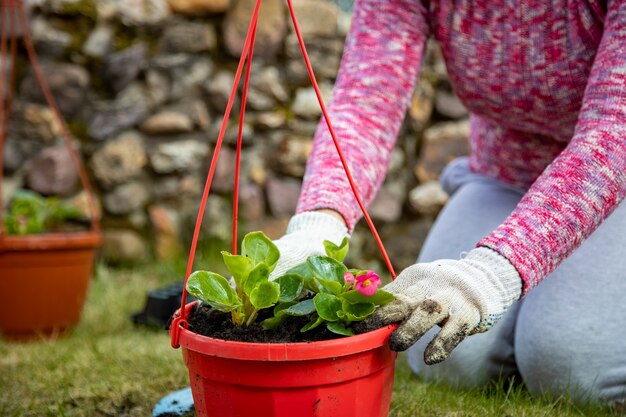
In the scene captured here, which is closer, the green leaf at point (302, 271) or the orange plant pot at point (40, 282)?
the green leaf at point (302, 271)

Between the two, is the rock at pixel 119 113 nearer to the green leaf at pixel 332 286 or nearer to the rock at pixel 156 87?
the rock at pixel 156 87

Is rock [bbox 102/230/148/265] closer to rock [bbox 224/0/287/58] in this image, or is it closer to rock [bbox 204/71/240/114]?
rock [bbox 204/71/240/114]

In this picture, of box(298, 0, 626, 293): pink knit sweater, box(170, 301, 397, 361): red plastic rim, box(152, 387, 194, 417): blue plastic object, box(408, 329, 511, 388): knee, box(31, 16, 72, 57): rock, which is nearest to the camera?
box(170, 301, 397, 361): red plastic rim

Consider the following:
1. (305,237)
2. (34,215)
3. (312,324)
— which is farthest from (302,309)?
(34,215)

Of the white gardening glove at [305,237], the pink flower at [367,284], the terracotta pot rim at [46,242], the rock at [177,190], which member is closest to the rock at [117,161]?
the rock at [177,190]

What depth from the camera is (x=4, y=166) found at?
2.76m

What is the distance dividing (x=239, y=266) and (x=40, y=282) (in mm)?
1370

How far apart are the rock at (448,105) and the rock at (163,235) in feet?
3.83

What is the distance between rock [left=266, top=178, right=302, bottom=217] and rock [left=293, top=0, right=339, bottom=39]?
1.92ft

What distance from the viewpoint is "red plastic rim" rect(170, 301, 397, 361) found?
95cm

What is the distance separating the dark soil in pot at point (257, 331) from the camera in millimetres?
1046

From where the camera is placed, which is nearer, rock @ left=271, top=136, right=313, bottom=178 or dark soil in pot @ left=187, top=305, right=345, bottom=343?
dark soil in pot @ left=187, top=305, right=345, bottom=343

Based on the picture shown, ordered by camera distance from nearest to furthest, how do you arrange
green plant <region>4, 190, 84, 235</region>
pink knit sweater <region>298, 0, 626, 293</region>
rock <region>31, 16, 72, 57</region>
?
pink knit sweater <region>298, 0, 626, 293</region> → green plant <region>4, 190, 84, 235</region> → rock <region>31, 16, 72, 57</region>

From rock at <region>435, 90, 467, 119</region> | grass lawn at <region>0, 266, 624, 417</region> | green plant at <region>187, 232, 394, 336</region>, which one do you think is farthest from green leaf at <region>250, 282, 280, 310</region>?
rock at <region>435, 90, 467, 119</region>
